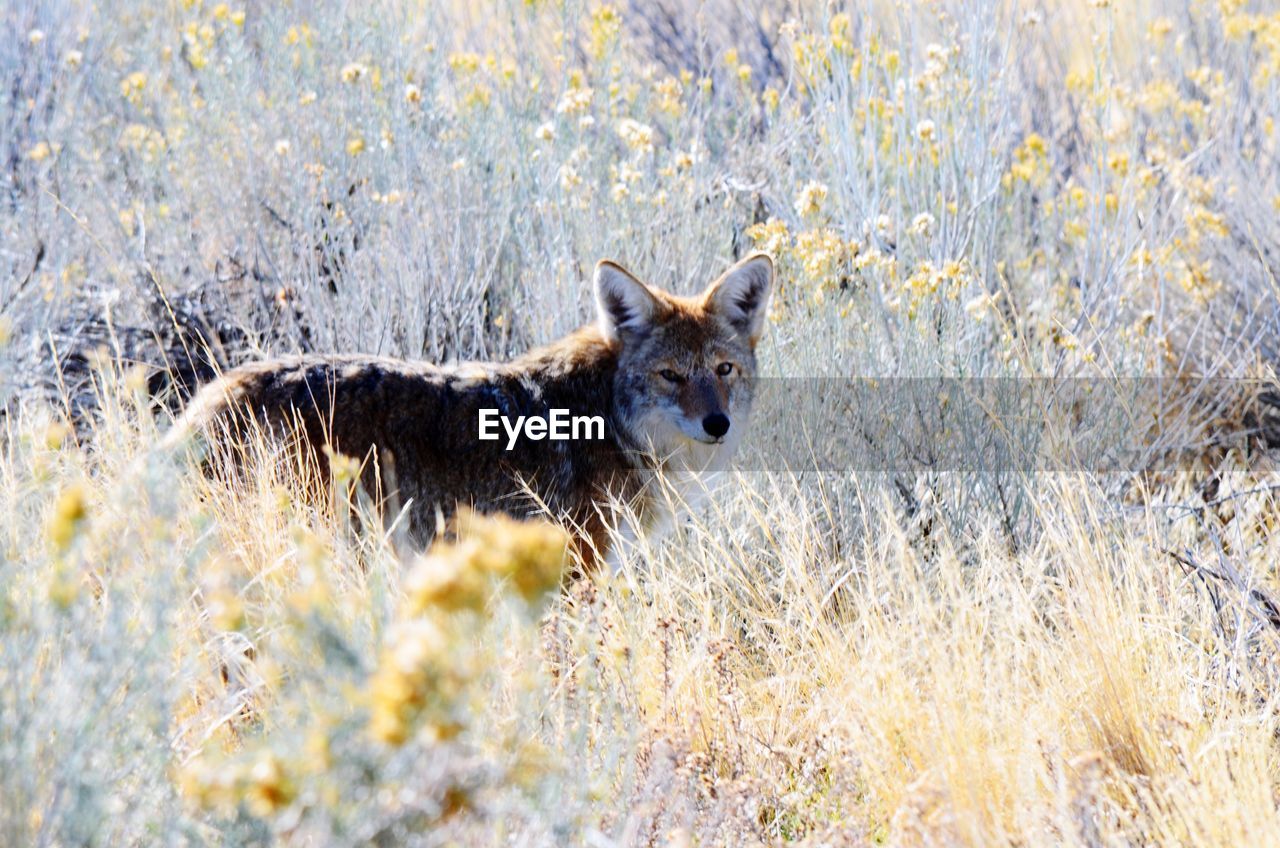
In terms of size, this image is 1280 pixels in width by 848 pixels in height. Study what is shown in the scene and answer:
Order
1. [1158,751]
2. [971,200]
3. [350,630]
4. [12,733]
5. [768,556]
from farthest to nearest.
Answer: [971,200]
[768,556]
[1158,751]
[350,630]
[12,733]

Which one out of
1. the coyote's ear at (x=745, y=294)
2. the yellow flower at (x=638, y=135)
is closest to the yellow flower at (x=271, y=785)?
the coyote's ear at (x=745, y=294)

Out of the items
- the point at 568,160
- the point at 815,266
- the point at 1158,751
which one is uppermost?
the point at 568,160

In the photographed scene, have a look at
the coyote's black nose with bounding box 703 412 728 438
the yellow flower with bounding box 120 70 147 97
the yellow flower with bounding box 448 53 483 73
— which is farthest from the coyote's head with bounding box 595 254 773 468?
the yellow flower with bounding box 120 70 147 97

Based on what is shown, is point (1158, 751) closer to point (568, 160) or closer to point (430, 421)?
point (430, 421)

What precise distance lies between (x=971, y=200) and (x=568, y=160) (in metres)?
1.78

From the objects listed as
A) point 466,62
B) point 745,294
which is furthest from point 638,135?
point 466,62

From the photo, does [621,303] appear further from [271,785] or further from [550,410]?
[271,785]

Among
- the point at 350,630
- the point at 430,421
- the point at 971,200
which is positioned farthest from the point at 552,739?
the point at 971,200

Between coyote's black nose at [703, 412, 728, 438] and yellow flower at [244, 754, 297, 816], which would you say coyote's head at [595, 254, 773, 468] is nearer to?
coyote's black nose at [703, 412, 728, 438]

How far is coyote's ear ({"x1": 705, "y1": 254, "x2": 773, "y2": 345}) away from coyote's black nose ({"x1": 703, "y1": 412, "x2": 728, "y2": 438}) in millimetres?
525

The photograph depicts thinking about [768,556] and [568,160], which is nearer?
[768,556]

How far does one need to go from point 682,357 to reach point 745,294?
40 cm

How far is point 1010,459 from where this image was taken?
4691 millimetres

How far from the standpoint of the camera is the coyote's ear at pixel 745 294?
5.04 metres
